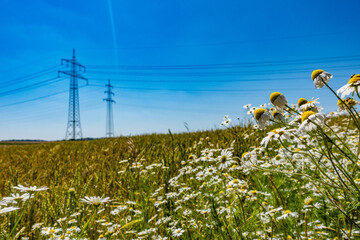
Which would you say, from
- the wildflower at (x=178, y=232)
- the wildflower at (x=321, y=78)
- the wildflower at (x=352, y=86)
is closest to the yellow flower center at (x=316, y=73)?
the wildflower at (x=321, y=78)

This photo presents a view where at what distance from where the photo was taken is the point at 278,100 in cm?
120

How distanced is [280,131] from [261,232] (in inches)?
23.9

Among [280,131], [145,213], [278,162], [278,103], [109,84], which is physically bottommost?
[145,213]

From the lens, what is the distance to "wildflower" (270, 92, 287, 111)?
1.20 metres

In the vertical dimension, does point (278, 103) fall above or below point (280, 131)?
above

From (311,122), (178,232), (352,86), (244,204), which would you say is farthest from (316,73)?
(178,232)

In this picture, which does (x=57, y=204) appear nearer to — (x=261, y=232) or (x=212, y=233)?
(x=212, y=233)

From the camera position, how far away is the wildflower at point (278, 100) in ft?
3.93

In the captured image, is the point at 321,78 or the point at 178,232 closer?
the point at 321,78

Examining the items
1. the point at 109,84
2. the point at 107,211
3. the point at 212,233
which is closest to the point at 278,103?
the point at 212,233

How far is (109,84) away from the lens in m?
38.0

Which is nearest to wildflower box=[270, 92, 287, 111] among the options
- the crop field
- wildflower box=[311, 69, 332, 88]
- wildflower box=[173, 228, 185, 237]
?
the crop field

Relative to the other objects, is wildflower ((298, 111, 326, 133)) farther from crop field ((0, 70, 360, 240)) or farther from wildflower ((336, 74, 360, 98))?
wildflower ((336, 74, 360, 98))

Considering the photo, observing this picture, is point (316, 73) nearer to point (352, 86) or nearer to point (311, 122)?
point (352, 86)
